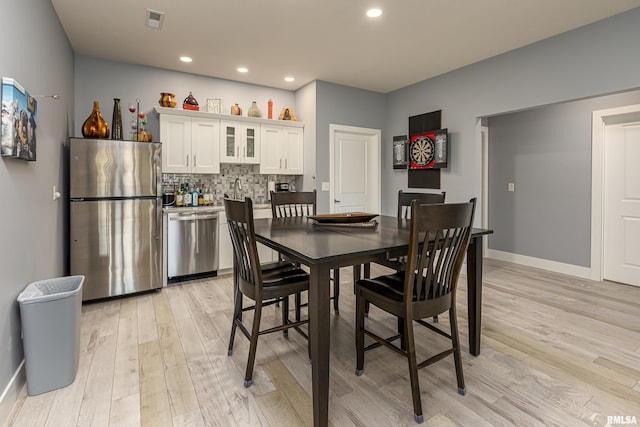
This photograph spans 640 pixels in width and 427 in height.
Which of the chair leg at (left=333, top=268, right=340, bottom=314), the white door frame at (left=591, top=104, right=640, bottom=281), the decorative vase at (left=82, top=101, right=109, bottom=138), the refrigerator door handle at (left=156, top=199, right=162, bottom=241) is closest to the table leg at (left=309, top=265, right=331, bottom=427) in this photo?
the chair leg at (left=333, top=268, right=340, bottom=314)

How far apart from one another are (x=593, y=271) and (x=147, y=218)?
521 centimetres

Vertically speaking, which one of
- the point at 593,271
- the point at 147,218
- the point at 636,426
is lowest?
the point at 636,426

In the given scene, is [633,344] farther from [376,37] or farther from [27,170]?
[27,170]

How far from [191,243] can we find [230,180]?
117 centimetres

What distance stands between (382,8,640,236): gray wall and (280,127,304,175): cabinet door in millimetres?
1413

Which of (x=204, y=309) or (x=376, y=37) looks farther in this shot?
(x=376, y=37)

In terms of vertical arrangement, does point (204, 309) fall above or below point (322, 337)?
below

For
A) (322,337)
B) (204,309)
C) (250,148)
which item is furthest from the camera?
(250,148)

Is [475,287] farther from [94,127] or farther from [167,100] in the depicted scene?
[167,100]

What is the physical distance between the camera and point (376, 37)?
3.34m

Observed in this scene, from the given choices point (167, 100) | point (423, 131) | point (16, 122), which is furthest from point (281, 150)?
point (16, 122)

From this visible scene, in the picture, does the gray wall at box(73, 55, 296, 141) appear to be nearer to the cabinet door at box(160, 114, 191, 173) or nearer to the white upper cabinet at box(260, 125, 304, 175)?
the cabinet door at box(160, 114, 191, 173)

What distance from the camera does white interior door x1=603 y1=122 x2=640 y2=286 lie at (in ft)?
12.3

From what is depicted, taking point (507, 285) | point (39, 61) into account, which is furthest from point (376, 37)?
point (507, 285)
